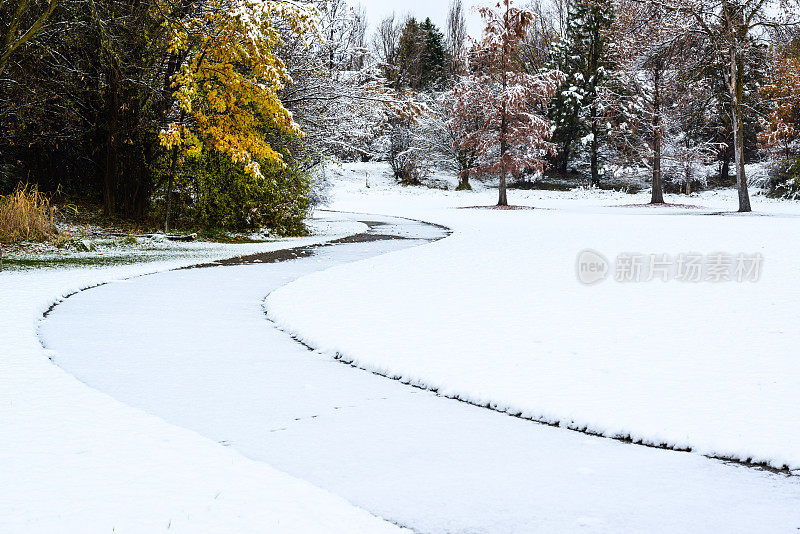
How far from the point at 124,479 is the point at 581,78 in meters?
50.5

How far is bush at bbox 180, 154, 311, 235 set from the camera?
52.2 feet

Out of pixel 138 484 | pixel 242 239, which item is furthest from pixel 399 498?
pixel 242 239

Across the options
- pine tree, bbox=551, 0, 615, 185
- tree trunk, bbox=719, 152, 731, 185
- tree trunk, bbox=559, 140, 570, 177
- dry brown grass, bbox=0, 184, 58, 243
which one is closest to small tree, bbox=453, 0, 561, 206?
pine tree, bbox=551, 0, 615, 185

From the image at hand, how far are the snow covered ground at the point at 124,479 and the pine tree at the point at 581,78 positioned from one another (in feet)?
152

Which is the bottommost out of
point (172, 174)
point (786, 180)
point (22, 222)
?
point (22, 222)

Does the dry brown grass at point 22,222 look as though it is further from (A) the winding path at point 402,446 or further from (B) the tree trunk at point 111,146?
(A) the winding path at point 402,446

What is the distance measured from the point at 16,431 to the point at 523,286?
6.60 metres

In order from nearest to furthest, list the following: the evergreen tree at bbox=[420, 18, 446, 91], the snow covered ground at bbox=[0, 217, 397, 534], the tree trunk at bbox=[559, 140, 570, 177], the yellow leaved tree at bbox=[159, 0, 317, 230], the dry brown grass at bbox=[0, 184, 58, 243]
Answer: the snow covered ground at bbox=[0, 217, 397, 534] → the dry brown grass at bbox=[0, 184, 58, 243] → the yellow leaved tree at bbox=[159, 0, 317, 230] → the tree trunk at bbox=[559, 140, 570, 177] → the evergreen tree at bbox=[420, 18, 446, 91]

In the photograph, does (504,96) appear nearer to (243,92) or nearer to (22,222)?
(243,92)

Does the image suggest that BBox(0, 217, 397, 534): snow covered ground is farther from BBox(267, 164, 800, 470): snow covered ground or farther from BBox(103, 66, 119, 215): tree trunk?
BBox(103, 66, 119, 215): tree trunk
